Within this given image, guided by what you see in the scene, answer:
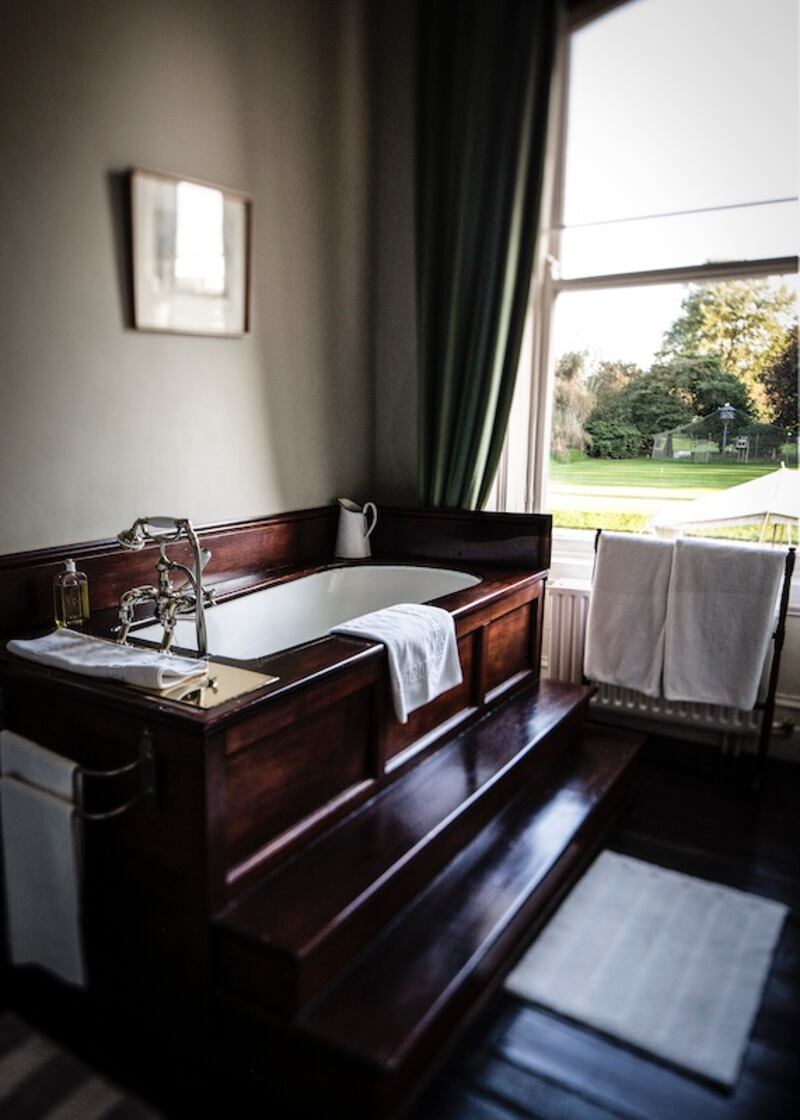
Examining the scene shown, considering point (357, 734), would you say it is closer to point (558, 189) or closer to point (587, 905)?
point (587, 905)

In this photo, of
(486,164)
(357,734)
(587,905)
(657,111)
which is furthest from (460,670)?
(657,111)

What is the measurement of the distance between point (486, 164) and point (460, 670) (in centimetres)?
178

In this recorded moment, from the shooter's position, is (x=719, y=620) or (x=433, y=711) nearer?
(x=433, y=711)

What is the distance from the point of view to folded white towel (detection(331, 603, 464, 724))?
1.86 m

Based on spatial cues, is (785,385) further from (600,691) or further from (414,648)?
(414,648)

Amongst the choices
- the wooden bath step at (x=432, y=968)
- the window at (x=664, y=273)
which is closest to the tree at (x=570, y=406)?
the window at (x=664, y=273)

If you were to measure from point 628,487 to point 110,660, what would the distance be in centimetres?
202

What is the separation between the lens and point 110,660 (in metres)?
1.58

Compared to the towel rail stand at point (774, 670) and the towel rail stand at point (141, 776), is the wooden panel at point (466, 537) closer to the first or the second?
the towel rail stand at point (774, 670)

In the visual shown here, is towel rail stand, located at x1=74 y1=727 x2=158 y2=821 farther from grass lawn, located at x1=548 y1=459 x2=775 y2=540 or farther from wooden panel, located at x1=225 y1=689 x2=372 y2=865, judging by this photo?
grass lawn, located at x1=548 y1=459 x2=775 y2=540

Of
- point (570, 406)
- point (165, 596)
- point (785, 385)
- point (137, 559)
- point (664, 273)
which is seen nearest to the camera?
point (165, 596)

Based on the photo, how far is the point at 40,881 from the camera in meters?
1.54

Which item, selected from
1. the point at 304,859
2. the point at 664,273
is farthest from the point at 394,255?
the point at 304,859

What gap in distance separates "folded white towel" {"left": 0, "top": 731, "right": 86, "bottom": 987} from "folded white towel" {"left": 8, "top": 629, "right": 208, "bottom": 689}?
0.17 m
